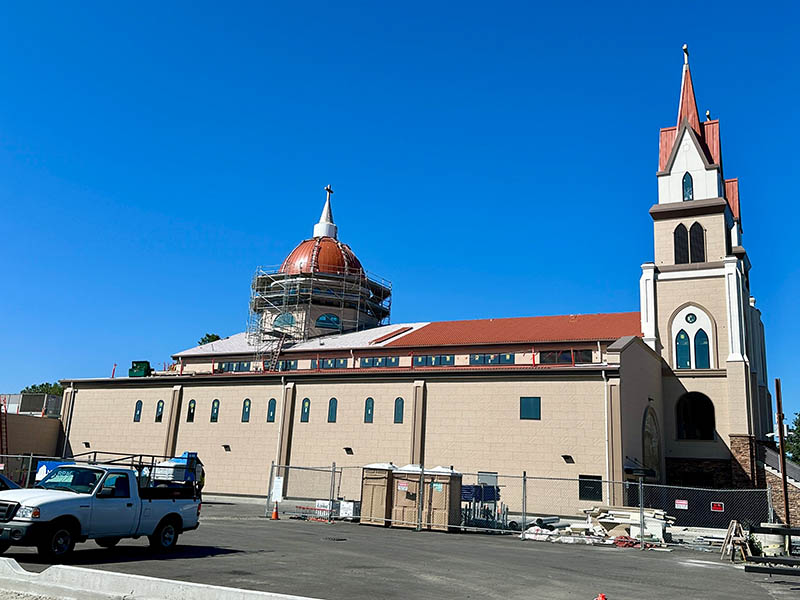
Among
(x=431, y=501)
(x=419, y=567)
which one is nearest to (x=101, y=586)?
(x=419, y=567)

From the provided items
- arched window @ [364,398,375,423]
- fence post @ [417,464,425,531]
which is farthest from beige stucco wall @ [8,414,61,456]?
fence post @ [417,464,425,531]

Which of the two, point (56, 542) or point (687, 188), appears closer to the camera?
point (56, 542)

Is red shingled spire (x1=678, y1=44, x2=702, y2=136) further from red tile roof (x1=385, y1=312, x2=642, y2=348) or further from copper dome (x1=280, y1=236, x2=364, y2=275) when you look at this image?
copper dome (x1=280, y1=236, x2=364, y2=275)

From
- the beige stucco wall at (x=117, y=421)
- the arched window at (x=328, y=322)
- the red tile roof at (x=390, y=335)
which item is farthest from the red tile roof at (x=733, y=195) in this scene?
the beige stucco wall at (x=117, y=421)

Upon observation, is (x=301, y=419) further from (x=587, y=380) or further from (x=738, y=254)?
(x=738, y=254)

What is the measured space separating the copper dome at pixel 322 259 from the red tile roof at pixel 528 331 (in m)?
10.2

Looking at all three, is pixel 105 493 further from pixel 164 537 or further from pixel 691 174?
pixel 691 174

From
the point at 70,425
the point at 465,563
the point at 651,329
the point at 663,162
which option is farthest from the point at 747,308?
the point at 70,425

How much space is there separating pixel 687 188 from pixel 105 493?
39268mm

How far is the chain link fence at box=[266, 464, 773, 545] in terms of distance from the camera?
2528cm

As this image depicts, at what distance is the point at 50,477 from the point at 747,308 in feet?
131

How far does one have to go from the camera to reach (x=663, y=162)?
1772 inches

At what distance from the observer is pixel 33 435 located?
46531 mm

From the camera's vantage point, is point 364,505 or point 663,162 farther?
point 663,162
